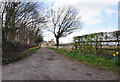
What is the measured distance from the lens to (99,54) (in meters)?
6.27

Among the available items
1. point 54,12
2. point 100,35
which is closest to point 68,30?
point 54,12

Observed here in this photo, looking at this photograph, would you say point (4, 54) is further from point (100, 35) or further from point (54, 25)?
point (54, 25)

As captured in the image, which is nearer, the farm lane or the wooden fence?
the farm lane

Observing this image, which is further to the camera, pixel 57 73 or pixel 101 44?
pixel 101 44

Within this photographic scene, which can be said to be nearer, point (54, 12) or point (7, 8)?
point (7, 8)

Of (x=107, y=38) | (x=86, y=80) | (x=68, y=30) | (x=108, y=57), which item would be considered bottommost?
(x=86, y=80)

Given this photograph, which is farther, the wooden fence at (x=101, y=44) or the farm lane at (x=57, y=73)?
the wooden fence at (x=101, y=44)

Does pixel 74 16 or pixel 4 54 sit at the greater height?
pixel 74 16

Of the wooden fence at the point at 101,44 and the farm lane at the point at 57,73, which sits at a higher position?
the wooden fence at the point at 101,44

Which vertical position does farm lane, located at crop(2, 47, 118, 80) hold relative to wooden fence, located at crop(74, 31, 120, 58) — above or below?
below

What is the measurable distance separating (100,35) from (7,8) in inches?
361

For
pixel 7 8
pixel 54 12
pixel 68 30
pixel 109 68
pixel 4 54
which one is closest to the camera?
pixel 109 68

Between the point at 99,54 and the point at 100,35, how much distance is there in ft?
4.05

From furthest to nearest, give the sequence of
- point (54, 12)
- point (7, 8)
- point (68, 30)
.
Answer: point (68, 30) < point (54, 12) < point (7, 8)
